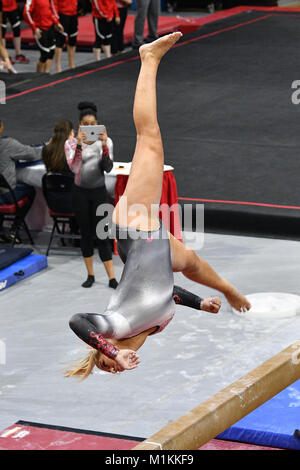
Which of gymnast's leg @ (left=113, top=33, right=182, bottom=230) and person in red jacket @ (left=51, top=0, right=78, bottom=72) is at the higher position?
person in red jacket @ (left=51, top=0, right=78, bottom=72)

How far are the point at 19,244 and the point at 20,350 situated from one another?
2.11 m

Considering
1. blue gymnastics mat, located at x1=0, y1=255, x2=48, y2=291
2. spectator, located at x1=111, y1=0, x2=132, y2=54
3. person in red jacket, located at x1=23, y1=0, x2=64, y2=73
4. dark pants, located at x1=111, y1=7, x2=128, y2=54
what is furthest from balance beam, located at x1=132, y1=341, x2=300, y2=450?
dark pants, located at x1=111, y1=7, x2=128, y2=54

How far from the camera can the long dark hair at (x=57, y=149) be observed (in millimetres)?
7125

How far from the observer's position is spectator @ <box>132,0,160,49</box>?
13.1 meters

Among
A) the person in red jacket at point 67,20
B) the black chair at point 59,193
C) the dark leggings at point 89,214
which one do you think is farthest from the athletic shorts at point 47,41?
the dark leggings at point 89,214

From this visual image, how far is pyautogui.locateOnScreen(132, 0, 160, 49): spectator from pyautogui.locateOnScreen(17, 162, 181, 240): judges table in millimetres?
5778

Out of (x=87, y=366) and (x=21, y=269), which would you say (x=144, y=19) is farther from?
(x=87, y=366)

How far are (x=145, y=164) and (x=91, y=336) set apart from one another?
706 millimetres

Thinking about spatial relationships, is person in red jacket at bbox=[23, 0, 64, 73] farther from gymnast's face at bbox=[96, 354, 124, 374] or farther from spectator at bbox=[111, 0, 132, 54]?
gymnast's face at bbox=[96, 354, 124, 374]

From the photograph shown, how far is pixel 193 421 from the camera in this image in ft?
10.9

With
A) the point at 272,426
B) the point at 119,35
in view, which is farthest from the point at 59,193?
the point at 119,35

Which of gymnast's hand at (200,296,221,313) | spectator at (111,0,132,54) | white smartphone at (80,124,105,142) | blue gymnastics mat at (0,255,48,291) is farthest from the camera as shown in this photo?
spectator at (111,0,132,54)

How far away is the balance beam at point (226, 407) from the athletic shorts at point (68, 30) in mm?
8995
